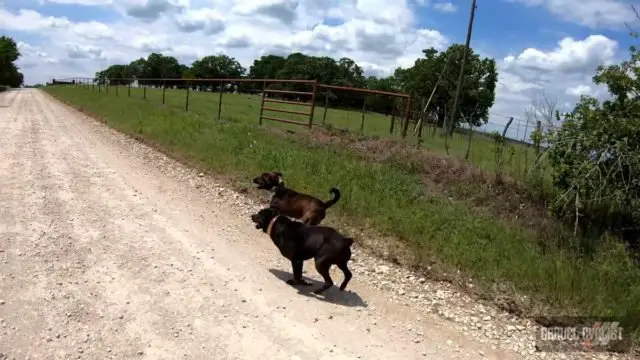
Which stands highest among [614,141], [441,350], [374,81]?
[374,81]

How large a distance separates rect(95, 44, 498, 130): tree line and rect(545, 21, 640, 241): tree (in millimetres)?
4263

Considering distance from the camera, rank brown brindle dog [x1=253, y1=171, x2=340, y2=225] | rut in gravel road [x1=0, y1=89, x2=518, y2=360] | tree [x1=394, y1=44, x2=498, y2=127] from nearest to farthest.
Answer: rut in gravel road [x1=0, y1=89, x2=518, y2=360], brown brindle dog [x1=253, y1=171, x2=340, y2=225], tree [x1=394, y1=44, x2=498, y2=127]

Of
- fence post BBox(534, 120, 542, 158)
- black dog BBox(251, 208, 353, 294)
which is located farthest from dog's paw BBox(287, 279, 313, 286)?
fence post BBox(534, 120, 542, 158)

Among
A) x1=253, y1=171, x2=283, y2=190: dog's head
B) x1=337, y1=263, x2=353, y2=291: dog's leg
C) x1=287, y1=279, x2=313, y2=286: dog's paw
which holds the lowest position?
x1=287, y1=279, x2=313, y2=286: dog's paw

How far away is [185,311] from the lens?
4.62 meters

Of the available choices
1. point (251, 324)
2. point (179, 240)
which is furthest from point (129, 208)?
point (251, 324)

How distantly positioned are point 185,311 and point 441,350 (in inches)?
96.6

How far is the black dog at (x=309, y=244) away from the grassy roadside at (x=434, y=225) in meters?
1.81

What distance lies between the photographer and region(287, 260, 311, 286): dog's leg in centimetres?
550

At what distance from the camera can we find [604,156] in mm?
7270

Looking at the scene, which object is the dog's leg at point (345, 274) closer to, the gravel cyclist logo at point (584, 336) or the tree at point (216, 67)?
the gravel cyclist logo at point (584, 336)

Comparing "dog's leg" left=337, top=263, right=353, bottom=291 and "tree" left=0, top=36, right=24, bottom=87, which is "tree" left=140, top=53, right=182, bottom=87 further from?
"dog's leg" left=337, top=263, right=353, bottom=291

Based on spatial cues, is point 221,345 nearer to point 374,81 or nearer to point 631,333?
point 631,333

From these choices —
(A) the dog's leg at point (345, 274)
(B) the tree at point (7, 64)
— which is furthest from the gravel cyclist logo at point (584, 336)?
(B) the tree at point (7, 64)
